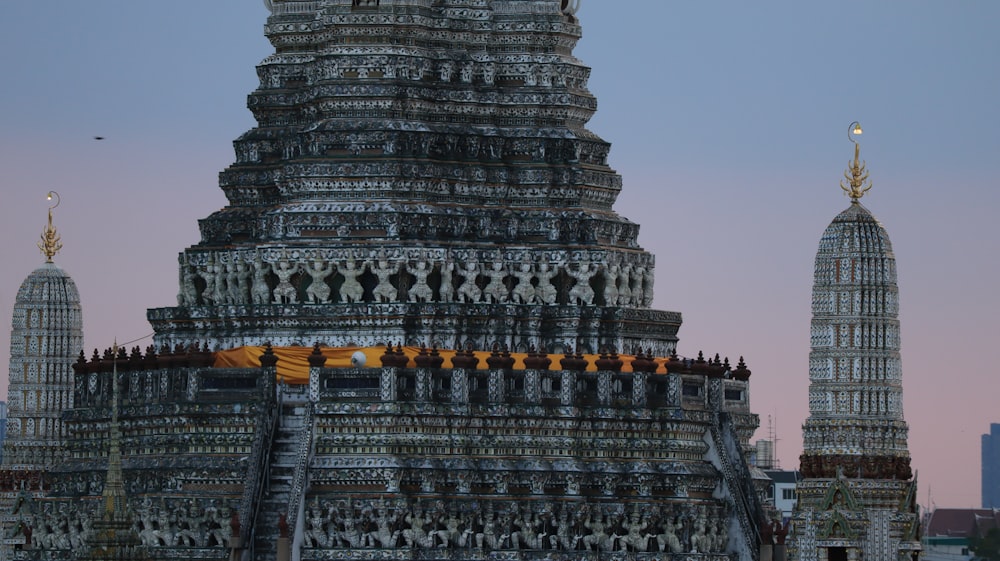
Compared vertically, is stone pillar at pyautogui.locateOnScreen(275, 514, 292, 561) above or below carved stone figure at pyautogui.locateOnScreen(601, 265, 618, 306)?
below

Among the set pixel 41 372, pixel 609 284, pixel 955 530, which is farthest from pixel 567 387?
pixel 955 530

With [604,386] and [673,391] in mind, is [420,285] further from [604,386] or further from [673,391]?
[673,391]

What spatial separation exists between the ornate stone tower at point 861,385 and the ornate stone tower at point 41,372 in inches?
939

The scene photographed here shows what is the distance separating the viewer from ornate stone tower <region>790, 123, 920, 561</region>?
355 ft

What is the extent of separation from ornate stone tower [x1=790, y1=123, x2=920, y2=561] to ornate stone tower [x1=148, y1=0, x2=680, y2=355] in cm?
759

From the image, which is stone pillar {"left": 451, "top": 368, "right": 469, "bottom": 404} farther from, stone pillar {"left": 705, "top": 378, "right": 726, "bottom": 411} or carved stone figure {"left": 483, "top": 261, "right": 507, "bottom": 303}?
stone pillar {"left": 705, "top": 378, "right": 726, "bottom": 411}

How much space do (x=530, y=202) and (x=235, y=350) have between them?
8.39 m

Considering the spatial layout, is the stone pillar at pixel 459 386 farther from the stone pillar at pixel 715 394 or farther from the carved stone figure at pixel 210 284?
the carved stone figure at pixel 210 284

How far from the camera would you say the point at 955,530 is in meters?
162

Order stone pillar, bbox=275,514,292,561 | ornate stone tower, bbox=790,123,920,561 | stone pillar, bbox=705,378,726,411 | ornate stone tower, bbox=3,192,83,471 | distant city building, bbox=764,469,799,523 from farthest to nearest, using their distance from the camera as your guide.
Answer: distant city building, bbox=764,469,799,523 < ornate stone tower, bbox=3,192,83,471 < ornate stone tower, bbox=790,123,920,561 < stone pillar, bbox=705,378,726,411 < stone pillar, bbox=275,514,292,561

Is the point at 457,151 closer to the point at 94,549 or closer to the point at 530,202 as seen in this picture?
the point at 530,202

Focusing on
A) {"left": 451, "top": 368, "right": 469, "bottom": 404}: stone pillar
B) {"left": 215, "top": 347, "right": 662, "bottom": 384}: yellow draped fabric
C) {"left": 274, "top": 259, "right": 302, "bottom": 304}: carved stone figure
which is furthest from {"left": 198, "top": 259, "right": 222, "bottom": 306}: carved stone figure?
{"left": 451, "top": 368, "right": 469, "bottom": 404}: stone pillar

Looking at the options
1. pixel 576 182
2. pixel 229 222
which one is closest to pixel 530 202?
pixel 576 182

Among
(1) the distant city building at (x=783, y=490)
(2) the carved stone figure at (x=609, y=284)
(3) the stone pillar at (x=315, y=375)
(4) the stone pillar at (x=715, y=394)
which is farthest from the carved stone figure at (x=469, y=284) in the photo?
(1) the distant city building at (x=783, y=490)
